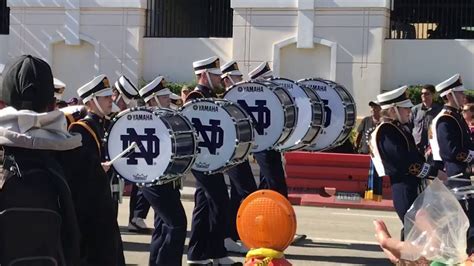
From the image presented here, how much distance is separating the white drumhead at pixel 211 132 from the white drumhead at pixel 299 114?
157 cm

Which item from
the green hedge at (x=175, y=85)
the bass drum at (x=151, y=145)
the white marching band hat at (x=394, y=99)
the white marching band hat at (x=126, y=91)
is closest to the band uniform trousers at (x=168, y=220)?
the bass drum at (x=151, y=145)

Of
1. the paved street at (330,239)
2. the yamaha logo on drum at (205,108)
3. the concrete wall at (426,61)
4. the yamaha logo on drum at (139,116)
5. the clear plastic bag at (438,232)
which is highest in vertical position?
the concrete wall at (426,61)

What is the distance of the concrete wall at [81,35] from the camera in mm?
20312

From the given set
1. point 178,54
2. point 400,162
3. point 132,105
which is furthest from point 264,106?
point 178,54

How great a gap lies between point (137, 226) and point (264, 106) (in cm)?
260

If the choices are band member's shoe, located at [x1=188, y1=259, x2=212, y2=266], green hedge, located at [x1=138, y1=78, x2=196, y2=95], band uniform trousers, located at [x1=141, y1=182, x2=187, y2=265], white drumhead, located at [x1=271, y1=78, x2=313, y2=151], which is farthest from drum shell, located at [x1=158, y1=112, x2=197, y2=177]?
green hedge, located at [x1=138, y1=78, x2=196, y2=95]

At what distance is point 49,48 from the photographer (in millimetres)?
20797

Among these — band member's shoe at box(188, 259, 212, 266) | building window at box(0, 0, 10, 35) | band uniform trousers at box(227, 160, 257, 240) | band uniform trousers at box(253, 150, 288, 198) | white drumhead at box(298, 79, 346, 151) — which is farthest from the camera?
building window at box(0, 0, 10, 35)

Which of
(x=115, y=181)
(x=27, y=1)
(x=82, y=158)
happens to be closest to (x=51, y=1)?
(x=27, y=1)

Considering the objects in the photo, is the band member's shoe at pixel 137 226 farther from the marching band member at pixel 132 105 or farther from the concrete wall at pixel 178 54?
the concrete wall at pixel 178 54

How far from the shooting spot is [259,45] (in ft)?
63.7

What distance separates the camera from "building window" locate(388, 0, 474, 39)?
19.3 m

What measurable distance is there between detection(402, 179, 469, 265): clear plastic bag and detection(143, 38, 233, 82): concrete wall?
653 inches

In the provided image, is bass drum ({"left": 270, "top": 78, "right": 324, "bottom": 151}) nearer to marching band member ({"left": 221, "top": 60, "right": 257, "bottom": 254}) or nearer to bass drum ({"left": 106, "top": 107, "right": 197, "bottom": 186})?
marching band member ({"left": 221, "top": 60, "right": 257, "bottom": 254})
